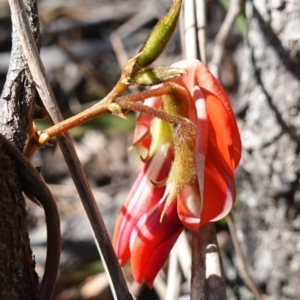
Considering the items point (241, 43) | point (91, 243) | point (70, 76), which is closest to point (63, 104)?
point (70, 76)

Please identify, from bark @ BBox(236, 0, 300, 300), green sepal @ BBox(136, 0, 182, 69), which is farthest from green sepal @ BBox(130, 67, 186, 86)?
bark @ BBox(236, 0, 300, 300)

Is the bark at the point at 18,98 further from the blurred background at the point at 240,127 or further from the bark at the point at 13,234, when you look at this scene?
the blurred background at the point at 240,127

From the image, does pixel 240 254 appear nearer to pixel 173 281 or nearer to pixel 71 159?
pixel 173 281

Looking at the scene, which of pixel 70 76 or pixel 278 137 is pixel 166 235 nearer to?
pixel 278 137

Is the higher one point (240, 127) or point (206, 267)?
point (240, 127)

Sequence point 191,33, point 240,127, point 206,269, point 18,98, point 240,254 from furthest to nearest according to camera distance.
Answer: point 240,127 < point 240,254 < point 191,33 < point 206,269 < point 18,98

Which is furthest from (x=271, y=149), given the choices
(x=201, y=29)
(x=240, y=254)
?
(x=201, y=29)

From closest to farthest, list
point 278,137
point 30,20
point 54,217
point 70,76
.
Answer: point 54,217
point 30,20
point 278,137
point 70,76
